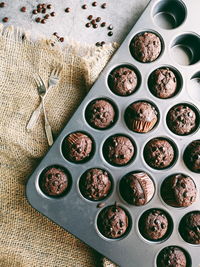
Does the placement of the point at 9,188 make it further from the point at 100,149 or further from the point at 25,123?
the point at 100,149

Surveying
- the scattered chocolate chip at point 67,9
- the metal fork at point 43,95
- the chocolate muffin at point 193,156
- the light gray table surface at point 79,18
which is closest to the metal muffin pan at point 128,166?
the chocolate muffin at point 193,156

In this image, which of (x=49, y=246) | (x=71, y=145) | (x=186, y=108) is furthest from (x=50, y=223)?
(x=186, y=108)

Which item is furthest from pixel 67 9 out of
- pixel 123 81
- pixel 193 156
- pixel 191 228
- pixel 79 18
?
pixel 191 228

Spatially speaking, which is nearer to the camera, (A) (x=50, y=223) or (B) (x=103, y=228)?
(B) (x=103, y=228)

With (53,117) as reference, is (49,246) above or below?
below

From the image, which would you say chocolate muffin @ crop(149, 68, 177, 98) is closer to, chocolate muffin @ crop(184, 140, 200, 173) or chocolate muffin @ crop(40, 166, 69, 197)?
chocolate muffin @ crop(184, 140, 200, 173)

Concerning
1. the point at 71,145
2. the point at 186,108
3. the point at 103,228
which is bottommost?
the point at 103,228
